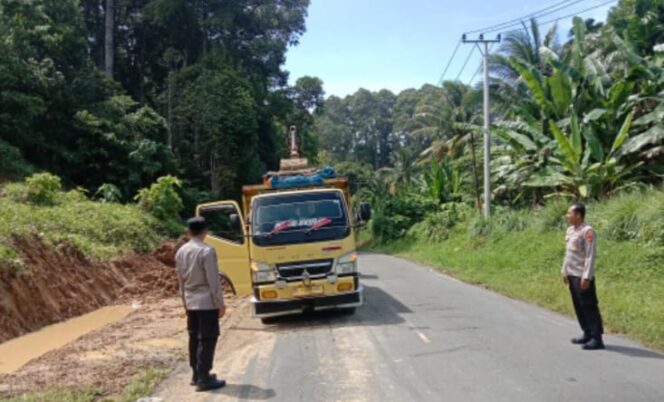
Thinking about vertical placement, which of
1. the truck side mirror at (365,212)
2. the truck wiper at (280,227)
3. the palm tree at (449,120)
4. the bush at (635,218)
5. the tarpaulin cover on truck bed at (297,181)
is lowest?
the bush at (635,218)

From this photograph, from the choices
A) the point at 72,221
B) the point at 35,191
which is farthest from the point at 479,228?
the point at 35,191

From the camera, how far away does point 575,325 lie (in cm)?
952

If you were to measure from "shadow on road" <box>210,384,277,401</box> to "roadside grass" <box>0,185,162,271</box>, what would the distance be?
7229mm

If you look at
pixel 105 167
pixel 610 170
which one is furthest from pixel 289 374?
pixel 105 167

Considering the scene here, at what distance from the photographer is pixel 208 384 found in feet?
22.1

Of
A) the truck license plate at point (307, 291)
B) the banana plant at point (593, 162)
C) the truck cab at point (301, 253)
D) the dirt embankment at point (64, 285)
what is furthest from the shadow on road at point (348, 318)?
the banana plant at point (593, 162)

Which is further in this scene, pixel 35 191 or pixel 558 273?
pixel 35 191

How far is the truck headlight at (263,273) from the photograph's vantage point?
1043cm

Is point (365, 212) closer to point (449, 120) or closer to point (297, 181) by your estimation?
point (297, 181)

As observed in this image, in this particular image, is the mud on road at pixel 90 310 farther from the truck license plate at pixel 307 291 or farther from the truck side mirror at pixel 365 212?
the truck side mirror at pixel 365 212

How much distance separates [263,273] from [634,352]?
5591 mm

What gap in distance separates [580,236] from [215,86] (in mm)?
27743

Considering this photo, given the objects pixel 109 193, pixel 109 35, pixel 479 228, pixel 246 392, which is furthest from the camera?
pixel 109 35

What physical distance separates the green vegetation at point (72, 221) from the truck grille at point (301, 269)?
6.03 m
